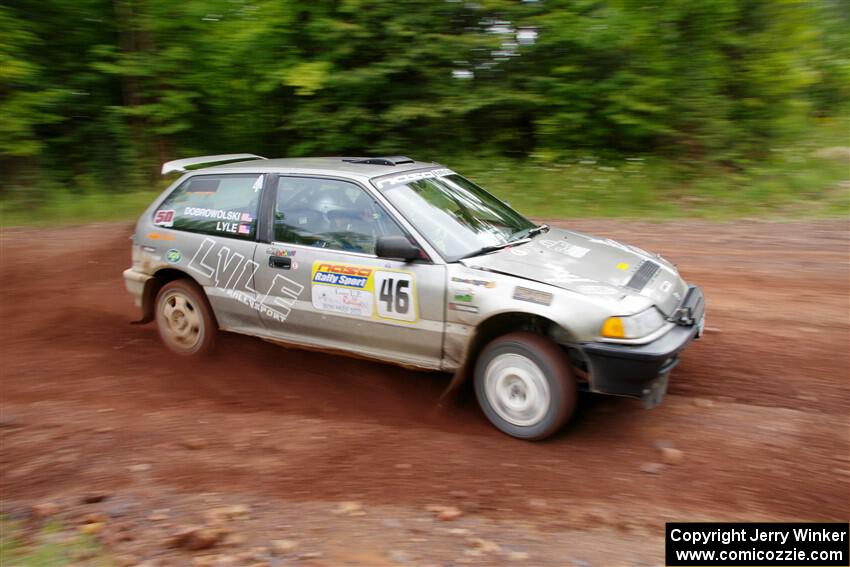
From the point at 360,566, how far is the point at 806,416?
3066 millimetres

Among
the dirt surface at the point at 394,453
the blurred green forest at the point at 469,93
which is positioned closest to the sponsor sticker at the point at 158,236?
the dirt surface at the point at 394,453

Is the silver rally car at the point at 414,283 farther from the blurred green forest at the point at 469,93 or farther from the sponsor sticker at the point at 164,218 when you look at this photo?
the blurred green forest at the point at 469,93

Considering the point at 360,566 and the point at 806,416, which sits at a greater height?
the point at 806,416

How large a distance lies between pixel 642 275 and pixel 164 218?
13.0ft

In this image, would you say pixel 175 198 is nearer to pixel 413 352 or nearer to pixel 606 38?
pixel 413 352

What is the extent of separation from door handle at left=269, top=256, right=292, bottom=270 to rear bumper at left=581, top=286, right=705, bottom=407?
89.3 inches

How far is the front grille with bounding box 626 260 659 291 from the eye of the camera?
447cm

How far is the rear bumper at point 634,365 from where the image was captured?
159 inches

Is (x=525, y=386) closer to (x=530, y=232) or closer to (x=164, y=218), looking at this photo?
(x=530, y=232)

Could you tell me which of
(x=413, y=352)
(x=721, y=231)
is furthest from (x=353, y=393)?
(x=721, y=231)

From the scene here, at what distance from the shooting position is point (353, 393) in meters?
5.36

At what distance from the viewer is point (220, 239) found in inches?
222

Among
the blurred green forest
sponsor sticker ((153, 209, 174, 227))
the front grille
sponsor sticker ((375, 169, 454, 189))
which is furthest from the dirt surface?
the blurred green forest

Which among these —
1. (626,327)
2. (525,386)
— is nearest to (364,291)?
(525,386)
